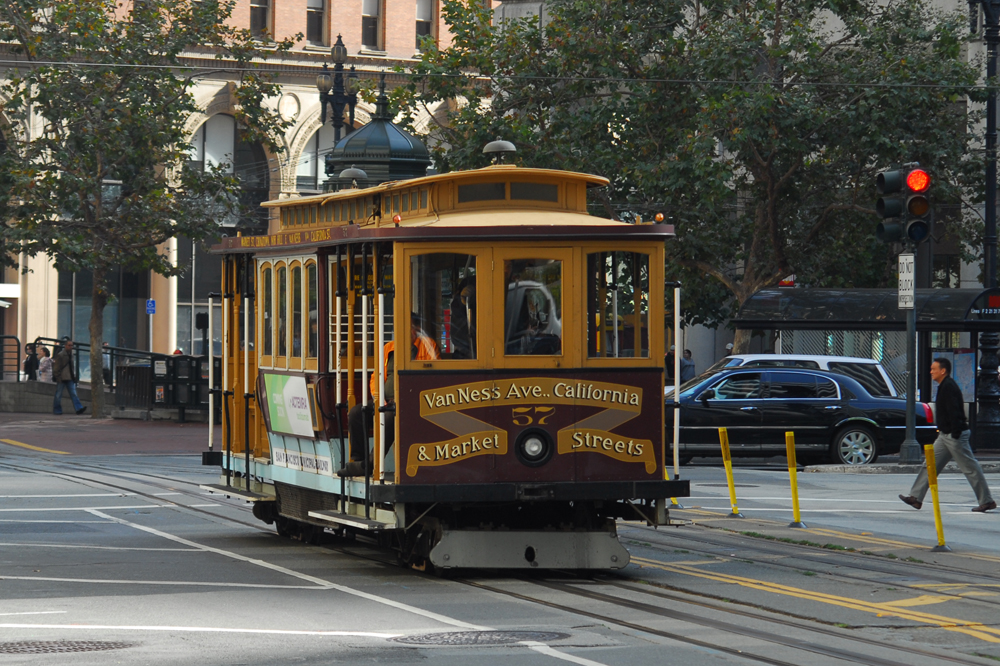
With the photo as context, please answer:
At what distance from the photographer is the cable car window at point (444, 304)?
1151 centimetres

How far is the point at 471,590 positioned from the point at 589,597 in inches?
34.6

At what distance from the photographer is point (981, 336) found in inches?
1037

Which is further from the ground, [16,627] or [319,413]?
[319,413]

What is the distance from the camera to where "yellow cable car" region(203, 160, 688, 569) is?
11.4 m

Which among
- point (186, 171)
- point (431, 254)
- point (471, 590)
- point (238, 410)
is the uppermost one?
point (186, 171)

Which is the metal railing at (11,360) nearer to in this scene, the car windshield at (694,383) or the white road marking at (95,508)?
the car windshield at (694,383)

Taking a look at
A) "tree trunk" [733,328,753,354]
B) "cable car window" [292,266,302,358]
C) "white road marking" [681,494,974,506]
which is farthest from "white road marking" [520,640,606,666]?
"tree trunk" [733,328,753,354]

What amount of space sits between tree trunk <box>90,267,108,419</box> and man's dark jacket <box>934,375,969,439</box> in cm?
2218

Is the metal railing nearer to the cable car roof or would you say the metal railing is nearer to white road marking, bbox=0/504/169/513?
white road marking, bbox=0/504/169/513

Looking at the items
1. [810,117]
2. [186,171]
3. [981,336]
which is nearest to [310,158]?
[186,171]

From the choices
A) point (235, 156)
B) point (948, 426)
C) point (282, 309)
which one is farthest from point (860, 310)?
point (235, 156)

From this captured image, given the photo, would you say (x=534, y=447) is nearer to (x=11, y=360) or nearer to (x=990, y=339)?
(x=990, y=339)

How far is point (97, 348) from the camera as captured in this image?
1378 inches

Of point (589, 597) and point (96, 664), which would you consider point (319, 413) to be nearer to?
point (589, 597)
